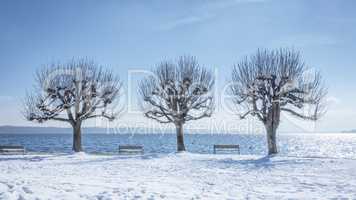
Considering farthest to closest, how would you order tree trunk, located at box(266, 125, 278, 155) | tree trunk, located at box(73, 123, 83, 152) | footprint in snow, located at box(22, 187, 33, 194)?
tree trunk, located at box(73, 123, 83, 152)
tree trunk, located at box(266, 125, 278, 155)
footprint in snow, located at box(22, 187, 33, 194)

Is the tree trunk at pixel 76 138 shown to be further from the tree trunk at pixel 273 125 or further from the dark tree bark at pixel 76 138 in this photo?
the tree trunk at pixel 273 125

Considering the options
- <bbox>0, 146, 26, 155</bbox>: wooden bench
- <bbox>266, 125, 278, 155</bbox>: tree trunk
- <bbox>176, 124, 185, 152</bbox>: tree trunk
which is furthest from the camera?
<bbox>176, 124, 185, 152</bbox>: tree trunk

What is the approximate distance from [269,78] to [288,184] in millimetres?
13685

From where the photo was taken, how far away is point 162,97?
88.7 feet

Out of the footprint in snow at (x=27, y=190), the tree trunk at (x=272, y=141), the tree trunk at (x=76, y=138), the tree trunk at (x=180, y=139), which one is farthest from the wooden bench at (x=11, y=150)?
the tree trunk at (x=272, y=141)

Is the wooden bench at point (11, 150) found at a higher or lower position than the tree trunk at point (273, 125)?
lower

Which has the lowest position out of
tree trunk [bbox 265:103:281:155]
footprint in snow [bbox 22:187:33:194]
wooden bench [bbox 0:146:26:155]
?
wooden bench [bbox 0:146:26:155]

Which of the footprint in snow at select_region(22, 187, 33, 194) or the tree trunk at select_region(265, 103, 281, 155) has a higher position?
the tree trunk at select_region(265, 103, 281, 155)

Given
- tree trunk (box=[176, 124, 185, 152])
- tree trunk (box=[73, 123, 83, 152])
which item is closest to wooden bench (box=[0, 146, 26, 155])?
tree trunk (box=[73, 123, 83, 152])

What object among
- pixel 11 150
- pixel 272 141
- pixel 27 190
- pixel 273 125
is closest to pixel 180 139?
pixel 272 141

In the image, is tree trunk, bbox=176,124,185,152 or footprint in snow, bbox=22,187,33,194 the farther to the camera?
tree trunk, bbox=176,124,185,152

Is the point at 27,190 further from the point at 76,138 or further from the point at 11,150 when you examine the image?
the point at 11,150

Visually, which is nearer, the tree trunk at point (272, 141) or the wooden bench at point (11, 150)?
the tree trunk at point (272, 141)

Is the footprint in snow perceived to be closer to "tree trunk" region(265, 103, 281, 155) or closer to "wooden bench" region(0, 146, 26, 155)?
"tree trunk" region(265, 103, 281, 155)
